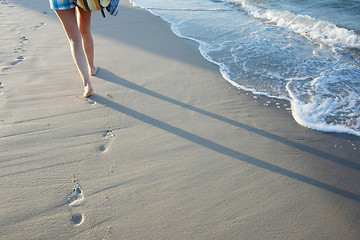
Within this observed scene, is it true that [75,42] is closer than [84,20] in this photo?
Yes

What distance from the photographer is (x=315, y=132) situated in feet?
7.07

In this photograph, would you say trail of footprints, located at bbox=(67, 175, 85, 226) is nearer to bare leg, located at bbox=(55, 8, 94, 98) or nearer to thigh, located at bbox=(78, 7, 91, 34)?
bare leg, located at bbox=(55, 8, 94, 98)

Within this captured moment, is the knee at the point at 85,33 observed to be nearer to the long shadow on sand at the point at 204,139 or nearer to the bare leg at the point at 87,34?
the bare leg at the point at 87,34

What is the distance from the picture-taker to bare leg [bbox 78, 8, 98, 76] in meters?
2.29

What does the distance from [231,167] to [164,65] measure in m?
1.75

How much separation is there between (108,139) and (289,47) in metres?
3.31

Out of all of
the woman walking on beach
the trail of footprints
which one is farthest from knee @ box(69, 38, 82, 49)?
the trail of footprints

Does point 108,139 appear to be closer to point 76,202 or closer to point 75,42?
point 76,202

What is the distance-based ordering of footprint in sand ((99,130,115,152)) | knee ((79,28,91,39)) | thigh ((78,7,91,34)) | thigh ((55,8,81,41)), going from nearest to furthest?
footprint in sand ((99,130,115,152)), thigh ((55,8,81,41)), thigh ((78,7,91,34)), knee ((79,28,91,39))

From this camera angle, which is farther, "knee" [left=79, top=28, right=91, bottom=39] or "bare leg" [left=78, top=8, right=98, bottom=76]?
"knee" [left=79, top=28, right=91, bottom=39]

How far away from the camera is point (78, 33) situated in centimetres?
213

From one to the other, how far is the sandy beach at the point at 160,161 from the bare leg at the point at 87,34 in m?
0.15

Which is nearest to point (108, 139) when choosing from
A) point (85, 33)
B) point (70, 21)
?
point (70, 21)

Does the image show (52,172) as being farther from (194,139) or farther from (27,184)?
(194,139)
